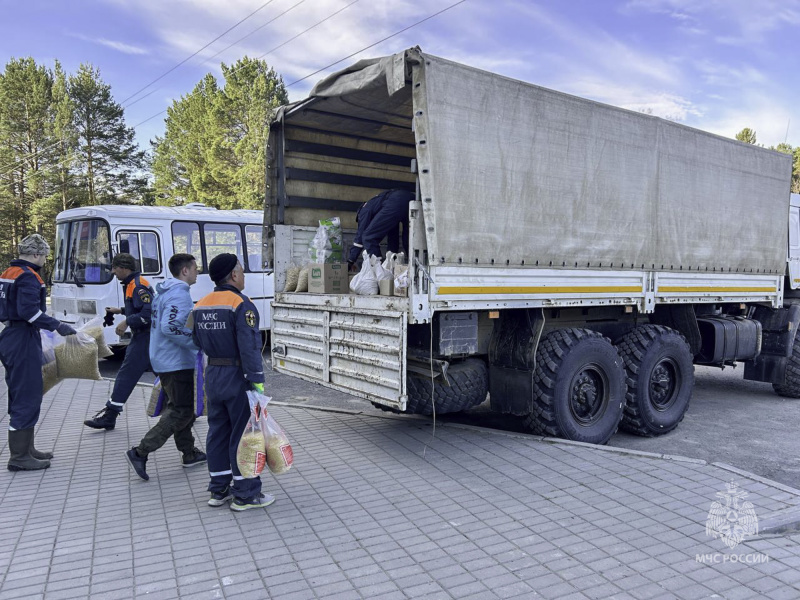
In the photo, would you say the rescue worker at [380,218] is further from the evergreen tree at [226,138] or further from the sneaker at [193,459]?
the evergreen tree at [226,138]

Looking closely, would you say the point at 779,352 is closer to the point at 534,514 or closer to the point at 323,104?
the point at 534,514

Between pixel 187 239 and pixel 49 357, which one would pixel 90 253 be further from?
pixel 49 357

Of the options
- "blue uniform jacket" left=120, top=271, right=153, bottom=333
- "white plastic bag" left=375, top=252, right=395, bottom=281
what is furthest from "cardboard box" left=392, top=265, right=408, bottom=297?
"blue uniform jacket" left=120, top=271, right=153, bottom=333

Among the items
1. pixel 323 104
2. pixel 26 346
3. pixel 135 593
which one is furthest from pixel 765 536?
pixel 26 346

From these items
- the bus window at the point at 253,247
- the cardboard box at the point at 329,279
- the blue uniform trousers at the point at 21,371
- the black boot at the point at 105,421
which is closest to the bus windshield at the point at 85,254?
the bus window at the point at 253,247

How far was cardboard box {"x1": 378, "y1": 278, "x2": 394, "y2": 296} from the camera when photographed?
517 cm

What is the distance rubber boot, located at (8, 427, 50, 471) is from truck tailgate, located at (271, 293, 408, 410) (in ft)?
7.69

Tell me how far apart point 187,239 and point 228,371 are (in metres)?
8.54

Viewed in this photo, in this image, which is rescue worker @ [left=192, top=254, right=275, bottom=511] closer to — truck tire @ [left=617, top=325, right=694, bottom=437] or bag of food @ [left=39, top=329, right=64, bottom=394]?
bag of food @ [left=39, top=329, right=64, bottom=394]

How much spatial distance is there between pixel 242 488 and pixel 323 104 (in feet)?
12.7

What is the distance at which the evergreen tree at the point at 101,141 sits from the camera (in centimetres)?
3422

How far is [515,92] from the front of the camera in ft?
17.3

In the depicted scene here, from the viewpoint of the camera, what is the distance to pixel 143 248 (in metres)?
11.2

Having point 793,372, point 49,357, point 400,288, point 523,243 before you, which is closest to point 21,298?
point 49,357
